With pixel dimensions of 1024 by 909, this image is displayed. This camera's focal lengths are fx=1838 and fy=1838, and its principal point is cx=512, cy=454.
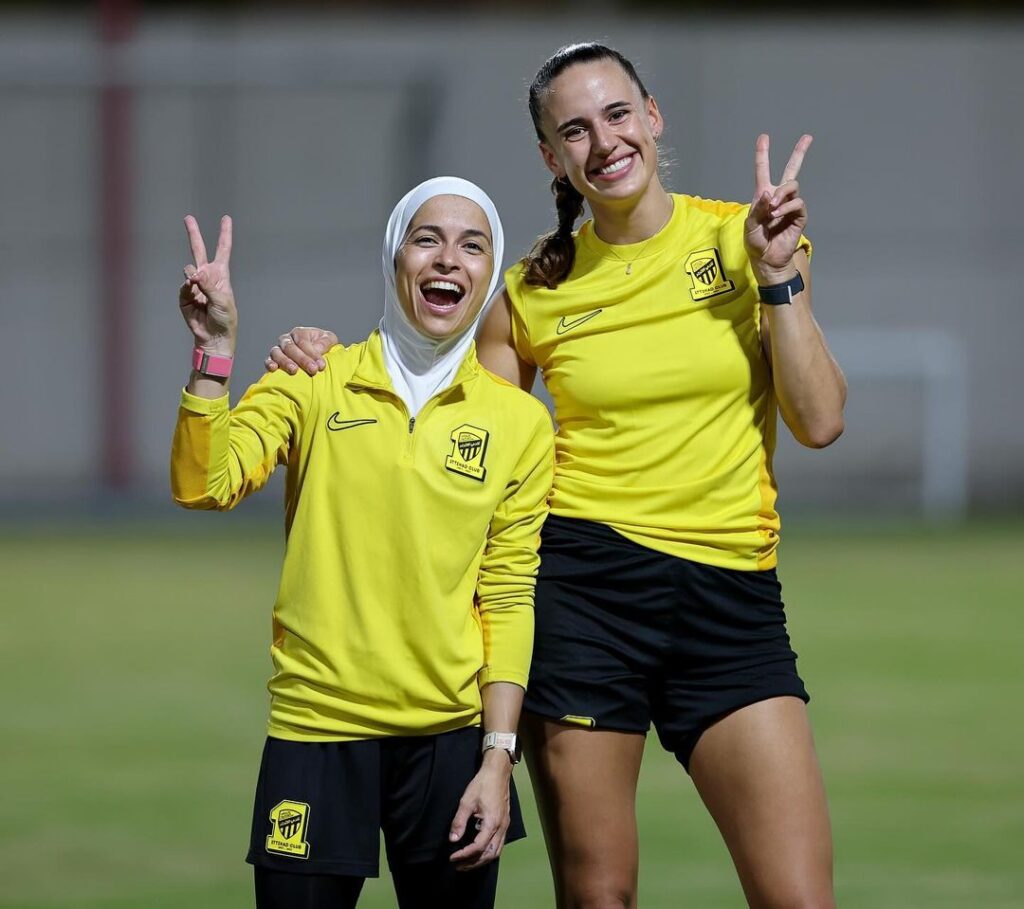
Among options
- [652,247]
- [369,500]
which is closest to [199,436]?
[369,500]

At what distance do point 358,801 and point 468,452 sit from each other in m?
0.66

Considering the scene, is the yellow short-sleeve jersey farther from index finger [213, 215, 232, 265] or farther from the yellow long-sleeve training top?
index finger [213, 215, 232, 265]

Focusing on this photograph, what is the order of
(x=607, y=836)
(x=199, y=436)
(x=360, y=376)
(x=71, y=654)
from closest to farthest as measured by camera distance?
1. (x=199, y=436)
2. (x=360, y=376)
3. (x=607, y=836)
4. (x=71, y=654)

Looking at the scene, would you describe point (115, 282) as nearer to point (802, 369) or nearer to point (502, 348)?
point (502, 348)

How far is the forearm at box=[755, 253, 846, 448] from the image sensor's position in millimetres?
3541

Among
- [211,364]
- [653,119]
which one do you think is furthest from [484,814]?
[653,119]

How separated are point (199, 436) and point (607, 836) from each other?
47.2 inches

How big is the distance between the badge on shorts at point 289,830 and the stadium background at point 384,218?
6.83 m

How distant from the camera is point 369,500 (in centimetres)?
332

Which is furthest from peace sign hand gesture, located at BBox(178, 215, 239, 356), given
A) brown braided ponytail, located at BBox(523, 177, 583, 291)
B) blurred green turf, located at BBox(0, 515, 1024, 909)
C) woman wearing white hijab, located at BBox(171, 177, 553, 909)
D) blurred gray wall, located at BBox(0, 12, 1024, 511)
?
blurred gray wall, located at BBox(0, 12, 1024, 511)

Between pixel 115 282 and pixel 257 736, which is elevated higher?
pixel 115 282

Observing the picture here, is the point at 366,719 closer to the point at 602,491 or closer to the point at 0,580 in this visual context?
the point at 602,491

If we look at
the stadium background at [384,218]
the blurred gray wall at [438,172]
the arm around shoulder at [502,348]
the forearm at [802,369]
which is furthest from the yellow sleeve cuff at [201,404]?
the blurred gray wall at [438,172]

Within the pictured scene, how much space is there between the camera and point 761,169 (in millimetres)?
3738
